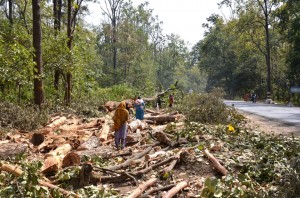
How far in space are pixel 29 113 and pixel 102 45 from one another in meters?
50.3

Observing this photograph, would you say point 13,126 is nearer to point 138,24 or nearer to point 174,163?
point 174,163

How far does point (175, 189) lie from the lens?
5.42m

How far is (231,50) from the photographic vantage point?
55.6m

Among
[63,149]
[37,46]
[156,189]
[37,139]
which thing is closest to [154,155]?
[156,189]

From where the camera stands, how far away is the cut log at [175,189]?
5170 millimetres

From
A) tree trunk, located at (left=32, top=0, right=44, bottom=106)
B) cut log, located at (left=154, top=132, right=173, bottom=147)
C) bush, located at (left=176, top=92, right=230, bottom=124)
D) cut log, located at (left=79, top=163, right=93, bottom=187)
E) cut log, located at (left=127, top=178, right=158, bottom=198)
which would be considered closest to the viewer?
cut log, located at (left=127, top=178, right=158, bottom=198)

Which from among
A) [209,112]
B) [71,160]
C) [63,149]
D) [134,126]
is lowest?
[63,149]

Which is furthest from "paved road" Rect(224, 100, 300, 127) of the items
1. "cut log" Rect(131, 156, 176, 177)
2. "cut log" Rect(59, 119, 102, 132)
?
"cut log" Rect(131, 156, 176, 177)

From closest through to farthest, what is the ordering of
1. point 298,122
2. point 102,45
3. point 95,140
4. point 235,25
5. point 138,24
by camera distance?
point 95,140 < point 298,122 < point 235,25 < point 102,45 < point 138,24

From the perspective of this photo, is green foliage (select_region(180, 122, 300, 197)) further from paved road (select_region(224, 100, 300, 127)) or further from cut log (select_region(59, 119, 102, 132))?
paved road (select_region(224, 100, 300, 127))

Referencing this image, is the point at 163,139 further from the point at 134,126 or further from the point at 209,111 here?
the point at 209,111

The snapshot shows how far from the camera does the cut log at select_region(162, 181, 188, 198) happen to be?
517 cm

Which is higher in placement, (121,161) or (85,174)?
(85,174)

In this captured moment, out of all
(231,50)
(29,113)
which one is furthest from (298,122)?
(231,50)
